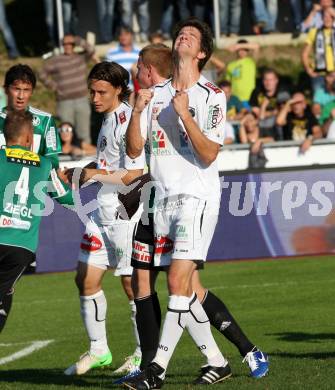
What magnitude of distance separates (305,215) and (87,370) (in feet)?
22.4

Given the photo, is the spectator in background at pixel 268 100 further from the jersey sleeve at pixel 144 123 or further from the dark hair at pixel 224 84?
the jersey sleeve at pixel 144 123

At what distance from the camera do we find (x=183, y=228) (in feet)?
25.0

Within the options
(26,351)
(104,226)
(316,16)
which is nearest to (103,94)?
(104,226)

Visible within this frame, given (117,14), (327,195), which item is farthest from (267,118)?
(117,14)

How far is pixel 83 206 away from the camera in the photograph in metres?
14.8

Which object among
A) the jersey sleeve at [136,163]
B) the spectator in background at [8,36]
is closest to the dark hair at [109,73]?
the jersey sleeve at [136,163]

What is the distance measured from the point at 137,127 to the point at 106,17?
623 inches

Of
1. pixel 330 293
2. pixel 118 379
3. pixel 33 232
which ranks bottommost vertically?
pixel 330 293

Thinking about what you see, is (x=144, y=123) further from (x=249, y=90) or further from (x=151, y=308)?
(x=249, y=90)

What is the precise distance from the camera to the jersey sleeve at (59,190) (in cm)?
867

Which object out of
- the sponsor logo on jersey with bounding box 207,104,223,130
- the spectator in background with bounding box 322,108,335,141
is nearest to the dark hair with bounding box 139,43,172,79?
the sponsor logo on jersey with bounding box 207,104,223,130

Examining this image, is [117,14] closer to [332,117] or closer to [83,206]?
[332,117]

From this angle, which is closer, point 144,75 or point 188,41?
point 188,41

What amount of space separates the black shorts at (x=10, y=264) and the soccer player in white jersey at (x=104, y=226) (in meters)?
1.03
